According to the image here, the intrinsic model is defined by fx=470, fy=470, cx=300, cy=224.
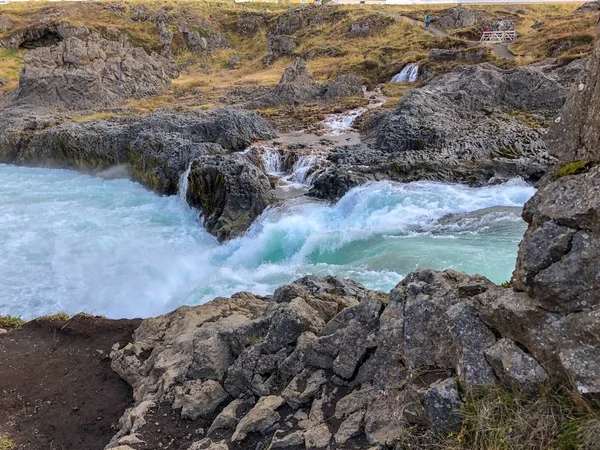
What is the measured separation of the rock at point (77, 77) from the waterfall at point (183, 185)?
938 inches

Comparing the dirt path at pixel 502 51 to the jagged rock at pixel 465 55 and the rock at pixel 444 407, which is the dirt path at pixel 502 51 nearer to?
the jagged rock at pixel 465 55

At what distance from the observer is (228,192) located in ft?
67.6

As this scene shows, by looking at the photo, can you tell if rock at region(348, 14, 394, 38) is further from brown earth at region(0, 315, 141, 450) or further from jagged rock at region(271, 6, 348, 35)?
brown earth at region(0, 315, 141, 450)

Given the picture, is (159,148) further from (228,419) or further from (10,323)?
(228,419)

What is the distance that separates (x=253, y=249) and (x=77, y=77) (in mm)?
35118

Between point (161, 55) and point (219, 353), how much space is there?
6523cm

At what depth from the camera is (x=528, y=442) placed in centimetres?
400

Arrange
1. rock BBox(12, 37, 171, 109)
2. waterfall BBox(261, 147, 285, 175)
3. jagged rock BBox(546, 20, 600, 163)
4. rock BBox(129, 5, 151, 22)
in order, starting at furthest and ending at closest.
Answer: rock BBox(129, 5, 151, 22), rock BBox(12, 37, 171, 109), waterfall BBox(261, 147, 285, 175), jagged rock BBox(546, 20, 600, 163)

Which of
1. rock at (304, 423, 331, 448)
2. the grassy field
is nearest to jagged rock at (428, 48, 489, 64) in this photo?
the grassy field

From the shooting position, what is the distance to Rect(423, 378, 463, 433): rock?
4.62 meters

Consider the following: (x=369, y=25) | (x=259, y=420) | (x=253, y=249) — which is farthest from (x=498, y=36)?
(x=259, y=420)

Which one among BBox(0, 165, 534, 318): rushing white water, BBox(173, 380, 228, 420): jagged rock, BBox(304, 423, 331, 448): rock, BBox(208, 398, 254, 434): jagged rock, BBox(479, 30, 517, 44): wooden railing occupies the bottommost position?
BBox(0, 165, 534, 318): rushing white water

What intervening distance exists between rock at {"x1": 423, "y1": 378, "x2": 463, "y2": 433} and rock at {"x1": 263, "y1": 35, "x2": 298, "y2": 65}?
64.0 metres

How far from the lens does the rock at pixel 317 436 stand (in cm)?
553
